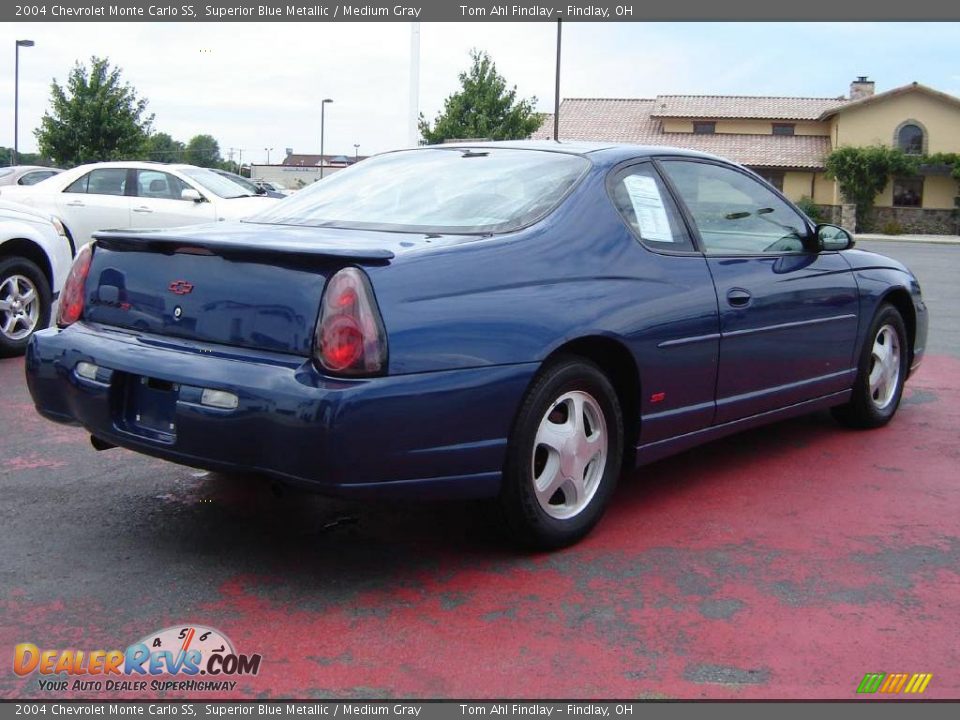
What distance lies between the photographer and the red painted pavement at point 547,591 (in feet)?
10.1

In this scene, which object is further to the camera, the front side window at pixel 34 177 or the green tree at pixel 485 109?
the green tree at pixel 485 109

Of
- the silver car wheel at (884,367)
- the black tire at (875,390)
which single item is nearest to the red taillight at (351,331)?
the black tire at (875,390)

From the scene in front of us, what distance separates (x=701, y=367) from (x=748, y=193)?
3.80 ft

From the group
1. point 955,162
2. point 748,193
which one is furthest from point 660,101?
point 748,193

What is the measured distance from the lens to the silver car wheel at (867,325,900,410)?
20.0 ft

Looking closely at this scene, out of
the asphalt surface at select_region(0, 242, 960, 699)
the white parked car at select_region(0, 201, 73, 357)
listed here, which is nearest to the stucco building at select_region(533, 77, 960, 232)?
the white parked car at select_region(0, 201, 73, 357)

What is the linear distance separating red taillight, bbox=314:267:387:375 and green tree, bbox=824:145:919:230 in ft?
152

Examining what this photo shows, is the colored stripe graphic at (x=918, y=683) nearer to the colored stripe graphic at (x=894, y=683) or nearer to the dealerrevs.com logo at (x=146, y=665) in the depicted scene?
the colored stripe graphic at (x=894, y=683)

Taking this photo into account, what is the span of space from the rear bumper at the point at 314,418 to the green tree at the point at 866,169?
46.0m

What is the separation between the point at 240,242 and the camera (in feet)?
12.2

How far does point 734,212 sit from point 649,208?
71cm

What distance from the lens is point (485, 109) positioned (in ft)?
118

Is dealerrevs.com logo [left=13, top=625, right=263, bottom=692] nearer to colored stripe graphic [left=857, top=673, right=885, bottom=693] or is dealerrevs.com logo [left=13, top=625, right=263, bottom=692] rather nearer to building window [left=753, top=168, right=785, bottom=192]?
colored stripe graphic [left=857, top=673, right=885, bottom=693]

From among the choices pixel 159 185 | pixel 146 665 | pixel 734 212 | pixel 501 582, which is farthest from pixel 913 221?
pixel 146 665
